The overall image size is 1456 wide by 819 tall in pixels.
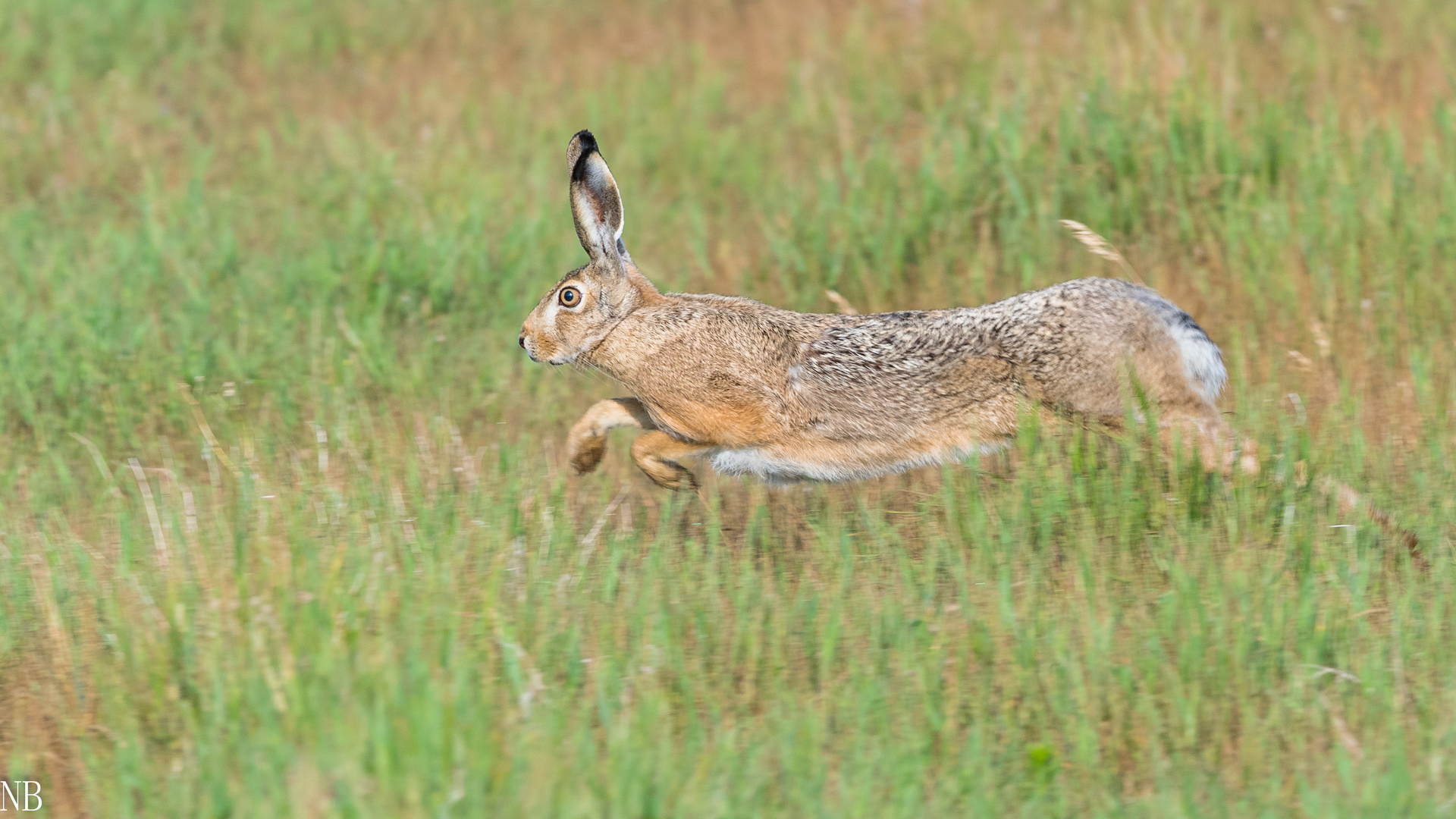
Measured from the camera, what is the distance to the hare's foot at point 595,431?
209 inches

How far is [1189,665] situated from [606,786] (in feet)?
5.12

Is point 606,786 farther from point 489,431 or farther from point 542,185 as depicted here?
point 542,185

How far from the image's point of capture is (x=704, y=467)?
6.11 metres

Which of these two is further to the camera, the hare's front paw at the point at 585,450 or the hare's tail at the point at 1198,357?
the hare's front paw at the point at 585,450

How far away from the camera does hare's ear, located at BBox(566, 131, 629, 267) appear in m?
5.39

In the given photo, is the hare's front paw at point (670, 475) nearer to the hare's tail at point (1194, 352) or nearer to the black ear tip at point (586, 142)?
the black ear tip at point (586, 142)

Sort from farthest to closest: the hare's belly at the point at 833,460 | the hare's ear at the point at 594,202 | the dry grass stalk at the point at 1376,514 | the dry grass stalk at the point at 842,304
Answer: the dry grass stalk at the point at 842,304
the hare's ear at the point at 594,202
the hare's belly at the point at 833,460
the dry grass stalk at the point at 1376,514

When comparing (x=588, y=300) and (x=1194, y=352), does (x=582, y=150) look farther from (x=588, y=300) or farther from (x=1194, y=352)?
(x=1194, y=352)
